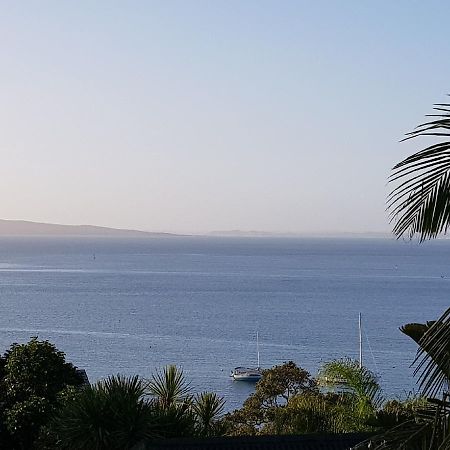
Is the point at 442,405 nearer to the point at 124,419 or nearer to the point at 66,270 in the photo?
the point at 124,419

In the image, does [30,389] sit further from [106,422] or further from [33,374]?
[106,422]

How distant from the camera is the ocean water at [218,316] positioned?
61.2m

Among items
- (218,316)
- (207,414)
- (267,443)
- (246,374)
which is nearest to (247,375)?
(246,374)

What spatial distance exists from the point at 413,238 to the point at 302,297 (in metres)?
102

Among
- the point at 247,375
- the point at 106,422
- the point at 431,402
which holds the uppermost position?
the point at 431,402

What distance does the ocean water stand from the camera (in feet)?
201

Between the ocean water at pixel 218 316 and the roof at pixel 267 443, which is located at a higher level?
the roof at pixel 267 443

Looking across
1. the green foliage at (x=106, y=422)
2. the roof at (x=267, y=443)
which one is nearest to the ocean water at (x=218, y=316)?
the green foliage at (x=106, y=422)

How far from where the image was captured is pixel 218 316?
8656 cm

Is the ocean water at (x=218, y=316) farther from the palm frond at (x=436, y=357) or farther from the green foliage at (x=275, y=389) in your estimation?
the palm frond at (x=436, y=357)

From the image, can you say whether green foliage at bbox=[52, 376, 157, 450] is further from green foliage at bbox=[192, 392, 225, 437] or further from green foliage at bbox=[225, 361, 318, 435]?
green foliage at bbox=[225, 361, 318, 435]

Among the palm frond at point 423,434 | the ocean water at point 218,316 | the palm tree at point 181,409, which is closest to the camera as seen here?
the palm frond at point 423,434

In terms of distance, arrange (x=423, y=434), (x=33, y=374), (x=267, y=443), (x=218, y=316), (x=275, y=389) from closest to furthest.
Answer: (x=423, y=434) → (x=267, y=443) → (x=33, y=374) → (x=275, y=389) → (x=218, y=316)

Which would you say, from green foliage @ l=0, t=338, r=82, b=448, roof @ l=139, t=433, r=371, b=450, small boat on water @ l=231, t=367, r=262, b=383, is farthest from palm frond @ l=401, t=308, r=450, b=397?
small boat on water @ l=231, t=367, r=262, b=383
